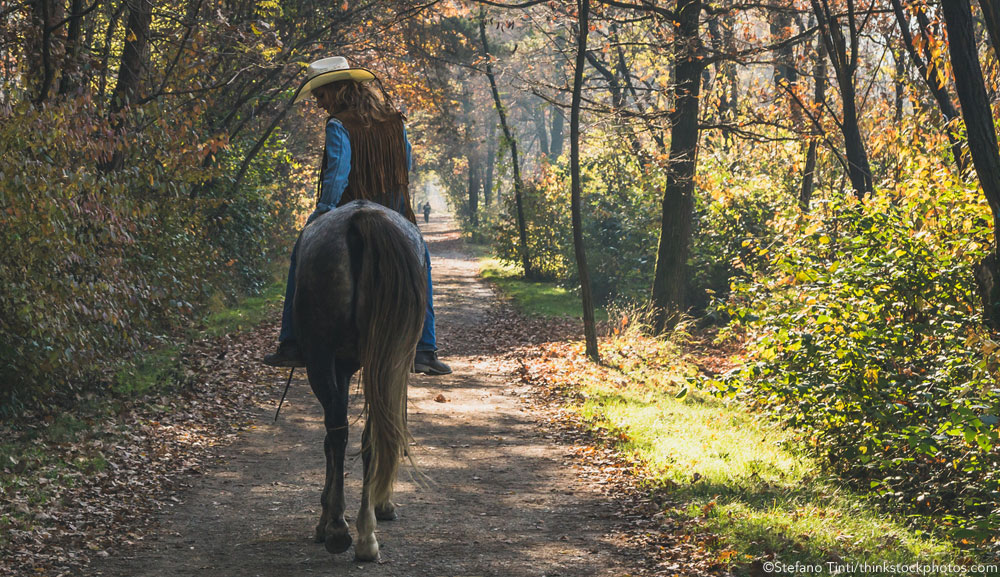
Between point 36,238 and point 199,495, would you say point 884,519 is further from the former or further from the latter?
point 36,238

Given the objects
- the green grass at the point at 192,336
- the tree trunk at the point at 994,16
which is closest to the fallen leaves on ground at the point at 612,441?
the tree trunk at the point at 994,16

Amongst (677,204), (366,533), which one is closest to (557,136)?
(677,204)

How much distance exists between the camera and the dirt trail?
5.21 m

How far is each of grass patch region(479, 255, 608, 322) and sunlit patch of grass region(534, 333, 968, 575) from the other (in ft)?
23.2

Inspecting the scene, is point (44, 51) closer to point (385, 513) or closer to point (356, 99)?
point (356, 99)

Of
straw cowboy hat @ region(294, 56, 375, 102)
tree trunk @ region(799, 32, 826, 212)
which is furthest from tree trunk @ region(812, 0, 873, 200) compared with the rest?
straw cowboy hat @ region(294, 56, 375, 102)

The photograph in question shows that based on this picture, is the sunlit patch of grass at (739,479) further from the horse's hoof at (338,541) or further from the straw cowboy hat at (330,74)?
the straw cowboy hat at (330,74)

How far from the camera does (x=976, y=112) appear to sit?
22.5ft

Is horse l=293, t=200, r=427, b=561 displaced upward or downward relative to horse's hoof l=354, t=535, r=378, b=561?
upward

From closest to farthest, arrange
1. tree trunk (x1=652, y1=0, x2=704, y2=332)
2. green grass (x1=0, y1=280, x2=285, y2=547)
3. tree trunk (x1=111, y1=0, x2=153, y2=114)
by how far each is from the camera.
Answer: green grass (x1=0, y1=280, x2=285, y2=547) < tree trunk (x1=111, y1=0, x2=153, y2=114) < tree trunk (x1=652, y1=0, x2=704, y2=332)

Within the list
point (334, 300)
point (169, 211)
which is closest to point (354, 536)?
point (334, 300)

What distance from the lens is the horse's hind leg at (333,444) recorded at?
521 cm

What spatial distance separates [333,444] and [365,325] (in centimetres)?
77

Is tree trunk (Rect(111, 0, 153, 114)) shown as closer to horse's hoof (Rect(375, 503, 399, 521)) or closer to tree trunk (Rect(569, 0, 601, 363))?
tree trunk (Rect(569, 0, 601, 363))
